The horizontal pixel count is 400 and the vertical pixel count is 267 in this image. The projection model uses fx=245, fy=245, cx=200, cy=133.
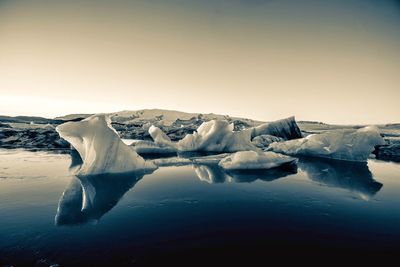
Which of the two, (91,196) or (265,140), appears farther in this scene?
(265,140)

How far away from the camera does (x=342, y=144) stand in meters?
16.1

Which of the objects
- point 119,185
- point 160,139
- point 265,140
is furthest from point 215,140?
point 119,185

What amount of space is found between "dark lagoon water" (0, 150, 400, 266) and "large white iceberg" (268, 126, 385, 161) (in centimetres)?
686

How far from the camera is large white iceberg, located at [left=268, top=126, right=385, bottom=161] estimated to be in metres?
15.0

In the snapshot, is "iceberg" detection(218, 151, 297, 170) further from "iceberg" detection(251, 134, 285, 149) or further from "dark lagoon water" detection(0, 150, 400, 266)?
"iceberg" detection(251, 134, 285, 149)

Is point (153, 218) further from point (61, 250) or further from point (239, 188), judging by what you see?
point (239, 188)

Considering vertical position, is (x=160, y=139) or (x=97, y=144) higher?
(x=97, y=144)

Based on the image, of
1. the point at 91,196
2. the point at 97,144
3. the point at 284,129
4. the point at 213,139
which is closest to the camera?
the point at 91,196

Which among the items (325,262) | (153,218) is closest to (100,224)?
(153,218)

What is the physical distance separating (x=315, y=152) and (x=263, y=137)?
7682mm

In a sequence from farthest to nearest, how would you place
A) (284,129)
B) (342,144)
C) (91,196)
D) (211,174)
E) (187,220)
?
(284,129) → (342,144) → (211,174) → (91,196) → (187,220)

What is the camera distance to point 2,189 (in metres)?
6.99

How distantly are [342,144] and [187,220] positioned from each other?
14558 millimetres

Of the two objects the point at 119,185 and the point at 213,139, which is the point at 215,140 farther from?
the point at 119,185
